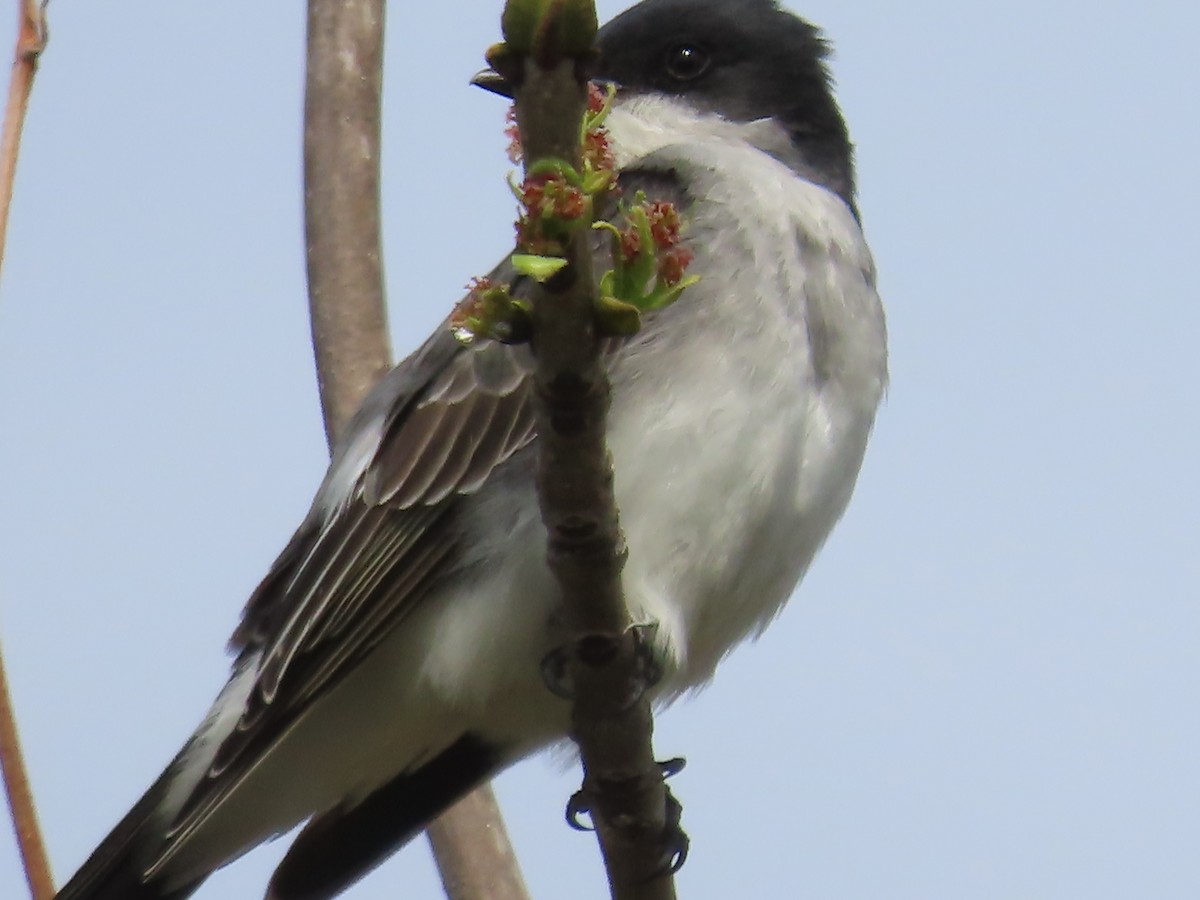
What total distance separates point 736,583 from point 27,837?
5.73 feet

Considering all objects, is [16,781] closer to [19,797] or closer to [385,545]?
[19,797]

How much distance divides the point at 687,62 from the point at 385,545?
63.9 inches

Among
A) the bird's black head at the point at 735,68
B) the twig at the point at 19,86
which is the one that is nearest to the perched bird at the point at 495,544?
the bird's black head at the point at 735,68

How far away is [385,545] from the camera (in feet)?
12.0

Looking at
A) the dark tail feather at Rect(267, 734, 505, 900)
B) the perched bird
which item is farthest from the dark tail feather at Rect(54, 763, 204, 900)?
the dark tail feather at Rect(267, 734, 505, 900)

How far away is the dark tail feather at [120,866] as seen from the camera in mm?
3891

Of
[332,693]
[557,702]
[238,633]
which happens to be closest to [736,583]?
[557,702]

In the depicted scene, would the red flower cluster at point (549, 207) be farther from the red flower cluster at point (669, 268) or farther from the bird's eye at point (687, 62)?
the bird's eye at point (687, 62)

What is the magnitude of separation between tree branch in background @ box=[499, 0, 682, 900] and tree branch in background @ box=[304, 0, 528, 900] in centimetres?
75

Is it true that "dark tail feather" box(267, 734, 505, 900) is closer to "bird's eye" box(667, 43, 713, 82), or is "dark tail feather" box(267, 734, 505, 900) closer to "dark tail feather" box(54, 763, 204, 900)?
"dark tail feather" box(54, 763, 204, 900)

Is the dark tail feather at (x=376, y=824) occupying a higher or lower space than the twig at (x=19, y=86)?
lower

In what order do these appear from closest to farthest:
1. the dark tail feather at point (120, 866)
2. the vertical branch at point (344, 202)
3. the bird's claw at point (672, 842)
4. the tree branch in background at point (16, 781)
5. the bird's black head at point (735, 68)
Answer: the tree branch in background at point (16, 781), the bird's claw at point (672, 842), the dark tail feather at point (120, 866), the vertical branch at point (344, 202), the bird's black head at point (735, 68)

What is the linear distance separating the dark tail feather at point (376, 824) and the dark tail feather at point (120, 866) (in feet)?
Result: 0.90

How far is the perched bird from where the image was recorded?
3533 mm
